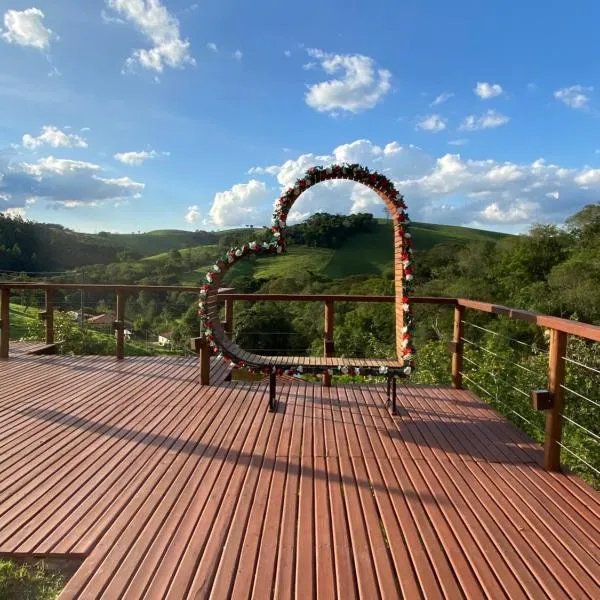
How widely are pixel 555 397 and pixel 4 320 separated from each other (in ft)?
17.9

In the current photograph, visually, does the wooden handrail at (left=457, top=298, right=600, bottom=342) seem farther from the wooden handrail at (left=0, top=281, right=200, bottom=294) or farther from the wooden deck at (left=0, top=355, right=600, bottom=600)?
the wooden handrail at (left=0, top=281, right=200, bottom=294)

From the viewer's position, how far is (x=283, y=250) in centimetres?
379

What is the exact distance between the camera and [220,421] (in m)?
3.28

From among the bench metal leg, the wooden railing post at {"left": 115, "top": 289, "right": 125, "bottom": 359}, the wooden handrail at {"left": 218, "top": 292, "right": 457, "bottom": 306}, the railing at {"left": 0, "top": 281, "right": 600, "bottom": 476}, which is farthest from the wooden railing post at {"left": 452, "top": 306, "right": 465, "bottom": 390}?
the wooden railing post at {"left": 115, "top": 289, "right": 125, "bottom": 359}

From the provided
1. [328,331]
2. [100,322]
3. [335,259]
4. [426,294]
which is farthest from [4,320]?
[335,259]

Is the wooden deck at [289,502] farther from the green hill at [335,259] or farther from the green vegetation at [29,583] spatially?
the green hill at [335,259]

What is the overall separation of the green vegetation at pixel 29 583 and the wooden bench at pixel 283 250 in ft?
6.25

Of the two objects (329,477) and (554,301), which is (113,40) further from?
(554,301)

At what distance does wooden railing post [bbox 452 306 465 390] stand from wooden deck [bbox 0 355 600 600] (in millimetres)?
546

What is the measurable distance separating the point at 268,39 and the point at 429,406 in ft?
24.4

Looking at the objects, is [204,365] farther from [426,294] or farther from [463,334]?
[426,294]

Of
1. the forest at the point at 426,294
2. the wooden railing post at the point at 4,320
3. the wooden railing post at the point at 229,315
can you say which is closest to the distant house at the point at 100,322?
the forest at the point at 426,294

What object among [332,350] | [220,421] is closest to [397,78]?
[332,350]

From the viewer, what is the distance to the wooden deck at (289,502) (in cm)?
161
